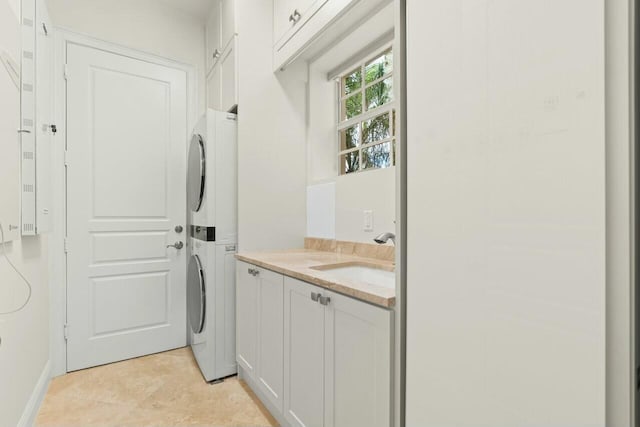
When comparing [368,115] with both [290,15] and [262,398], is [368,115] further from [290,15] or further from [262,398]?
[262,398]

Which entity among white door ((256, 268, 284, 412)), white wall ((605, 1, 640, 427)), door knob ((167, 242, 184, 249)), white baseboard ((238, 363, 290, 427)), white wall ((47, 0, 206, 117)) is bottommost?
white baseboard ((238, 363, 290, 427))

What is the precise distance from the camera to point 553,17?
25.0 inches

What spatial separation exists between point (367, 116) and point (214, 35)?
1478 millimetres

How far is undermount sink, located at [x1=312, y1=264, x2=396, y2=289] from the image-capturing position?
1.65 meters

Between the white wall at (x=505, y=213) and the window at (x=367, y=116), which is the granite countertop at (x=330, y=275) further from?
the window at (x=367, y=116)

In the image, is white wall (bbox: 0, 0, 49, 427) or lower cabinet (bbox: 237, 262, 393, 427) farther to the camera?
white wall (bbox: 0, 0, 49, 427)

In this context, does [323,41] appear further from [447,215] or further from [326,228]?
[447,215]

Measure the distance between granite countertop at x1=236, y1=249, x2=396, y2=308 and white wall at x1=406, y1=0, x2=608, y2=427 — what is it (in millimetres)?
135

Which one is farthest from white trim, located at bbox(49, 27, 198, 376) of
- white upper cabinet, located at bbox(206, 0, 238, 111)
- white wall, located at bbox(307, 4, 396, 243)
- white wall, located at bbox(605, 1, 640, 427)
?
white wall, located at bbox(605, 1, 640, 427)

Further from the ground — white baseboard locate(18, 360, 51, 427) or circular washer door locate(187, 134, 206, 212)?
circular washer door locate(187, 134, 206, 212)

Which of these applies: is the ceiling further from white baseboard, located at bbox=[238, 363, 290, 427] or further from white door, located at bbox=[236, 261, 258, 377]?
white baseboard, located at bbox=[238, 363, 290, 427]

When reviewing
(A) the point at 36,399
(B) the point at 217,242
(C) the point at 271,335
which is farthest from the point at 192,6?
(A) the point at 36,399

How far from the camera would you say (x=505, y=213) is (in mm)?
722

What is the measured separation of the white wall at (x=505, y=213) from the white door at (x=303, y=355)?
0.47 meters
